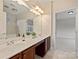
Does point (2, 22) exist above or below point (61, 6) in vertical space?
below

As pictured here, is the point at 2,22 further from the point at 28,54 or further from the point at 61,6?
the point at 61,6

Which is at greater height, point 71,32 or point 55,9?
point 55,9

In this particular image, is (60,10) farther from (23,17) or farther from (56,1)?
(23,17)

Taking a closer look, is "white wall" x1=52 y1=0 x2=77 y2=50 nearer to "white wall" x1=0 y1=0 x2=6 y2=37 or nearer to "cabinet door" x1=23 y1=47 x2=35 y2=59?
"cabinet door" x1=23 y1=47 x2=35 y2=59

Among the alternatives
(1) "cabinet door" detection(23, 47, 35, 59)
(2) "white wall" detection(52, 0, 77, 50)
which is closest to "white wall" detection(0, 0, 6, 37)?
(1) "cabinet door" detection(23, 47, 35, 59)

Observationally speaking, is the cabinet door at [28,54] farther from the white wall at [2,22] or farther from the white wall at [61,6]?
the white wall at [61,6]

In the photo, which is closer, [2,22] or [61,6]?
[2,22]

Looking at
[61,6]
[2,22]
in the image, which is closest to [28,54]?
[2,22]

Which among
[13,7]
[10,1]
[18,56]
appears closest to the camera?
[18,56]

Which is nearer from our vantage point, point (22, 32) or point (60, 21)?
point (22, 32)

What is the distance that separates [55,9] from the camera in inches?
312

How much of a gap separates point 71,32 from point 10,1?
9.75 meters

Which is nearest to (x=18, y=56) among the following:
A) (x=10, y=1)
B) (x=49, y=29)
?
(x=10, y=1)

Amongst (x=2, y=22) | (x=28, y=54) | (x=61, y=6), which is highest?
(x=61, y=6)
